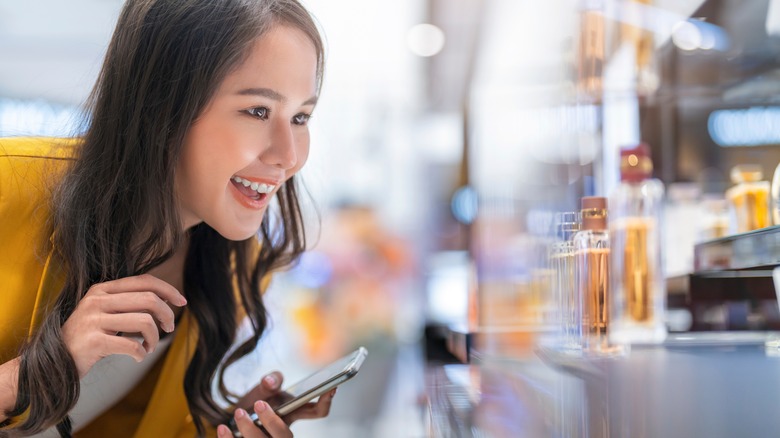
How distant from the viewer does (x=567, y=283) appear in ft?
2.41

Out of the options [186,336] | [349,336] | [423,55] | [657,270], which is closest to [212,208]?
[186,336]

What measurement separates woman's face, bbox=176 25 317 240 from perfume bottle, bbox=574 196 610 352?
1.21 feet

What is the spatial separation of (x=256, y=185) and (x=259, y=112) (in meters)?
0.09

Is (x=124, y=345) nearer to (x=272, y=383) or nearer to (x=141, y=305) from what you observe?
(x=141, y=305)

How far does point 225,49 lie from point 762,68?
0.78 m

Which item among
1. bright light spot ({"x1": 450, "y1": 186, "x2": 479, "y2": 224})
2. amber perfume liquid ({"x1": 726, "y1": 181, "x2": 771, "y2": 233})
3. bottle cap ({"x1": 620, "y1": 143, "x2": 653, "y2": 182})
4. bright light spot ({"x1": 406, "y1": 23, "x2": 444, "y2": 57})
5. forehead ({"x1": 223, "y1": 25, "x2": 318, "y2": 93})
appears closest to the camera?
forehead ({"x1": 223, "y1": 25, "x2": 318, "y2": 93})

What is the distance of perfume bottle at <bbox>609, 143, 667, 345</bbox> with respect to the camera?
1050 mm

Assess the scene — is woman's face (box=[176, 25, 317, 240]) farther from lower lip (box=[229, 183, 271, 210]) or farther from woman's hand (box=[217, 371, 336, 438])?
woman's hand (box=[217, 371, 336, 438])

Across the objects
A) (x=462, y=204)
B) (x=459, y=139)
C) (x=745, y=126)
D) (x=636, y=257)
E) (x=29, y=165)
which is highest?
(x=459, y=139)

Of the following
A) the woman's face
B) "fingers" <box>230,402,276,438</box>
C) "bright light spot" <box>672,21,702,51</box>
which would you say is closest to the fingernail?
"fingers" <box>230,402,276,438</box>

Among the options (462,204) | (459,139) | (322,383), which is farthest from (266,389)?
(459,139)

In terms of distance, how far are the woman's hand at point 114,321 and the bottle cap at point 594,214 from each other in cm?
43

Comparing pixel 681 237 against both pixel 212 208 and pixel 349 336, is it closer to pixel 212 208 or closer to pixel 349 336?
pixel 212 208

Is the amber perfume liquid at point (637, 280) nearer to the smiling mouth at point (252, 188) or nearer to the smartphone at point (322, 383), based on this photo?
the smartphone at point (322, 383)
